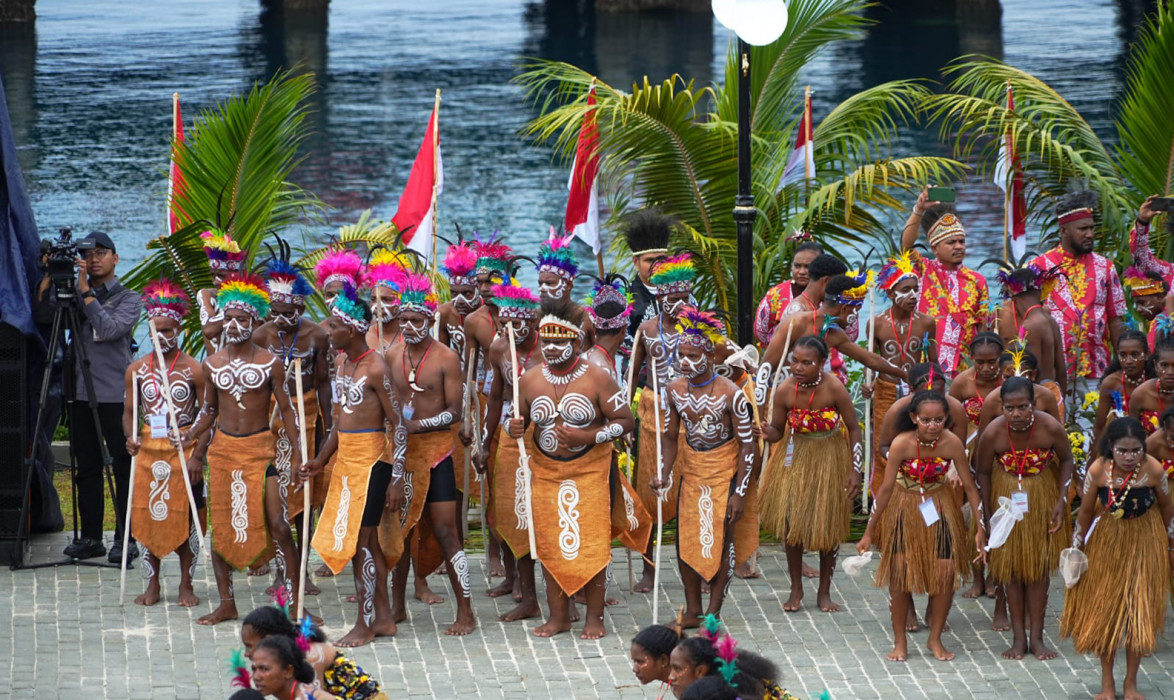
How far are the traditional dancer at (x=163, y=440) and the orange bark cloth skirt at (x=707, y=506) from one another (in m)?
2.85

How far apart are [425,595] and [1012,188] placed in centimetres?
564

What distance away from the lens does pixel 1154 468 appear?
8.66 metres

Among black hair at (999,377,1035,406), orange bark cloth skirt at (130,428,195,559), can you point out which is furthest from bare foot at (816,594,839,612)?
orange bark cloth skirt at (130,428,195,559)

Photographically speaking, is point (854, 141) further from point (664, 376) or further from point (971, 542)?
point (971, 542)

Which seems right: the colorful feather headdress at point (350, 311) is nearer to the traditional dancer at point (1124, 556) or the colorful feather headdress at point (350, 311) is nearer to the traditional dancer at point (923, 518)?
the traditional dancer at point (923, 518)

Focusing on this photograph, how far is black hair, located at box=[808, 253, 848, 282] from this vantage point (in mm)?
10688

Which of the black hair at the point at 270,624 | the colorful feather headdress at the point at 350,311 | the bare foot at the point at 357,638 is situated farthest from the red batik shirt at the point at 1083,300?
the black hair at the point at 270,624

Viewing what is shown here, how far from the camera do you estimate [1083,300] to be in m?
11.4

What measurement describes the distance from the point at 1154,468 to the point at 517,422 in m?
3.35

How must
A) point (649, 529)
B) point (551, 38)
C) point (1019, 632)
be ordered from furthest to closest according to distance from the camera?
point (551, 38) < point (649, 529) < point (1019, 632)

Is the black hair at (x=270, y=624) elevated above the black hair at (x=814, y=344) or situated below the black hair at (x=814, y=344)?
below

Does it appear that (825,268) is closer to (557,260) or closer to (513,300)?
(557,260)

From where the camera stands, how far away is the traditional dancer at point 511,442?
10.0 meters

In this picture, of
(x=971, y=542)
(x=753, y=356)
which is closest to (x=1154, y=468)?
(x=971, y=542)
